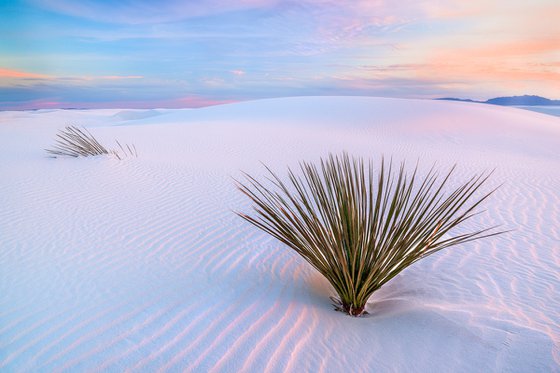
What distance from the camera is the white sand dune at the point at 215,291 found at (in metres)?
2.42

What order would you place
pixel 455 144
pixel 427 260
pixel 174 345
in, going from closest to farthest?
pixel 174 345 < pixel 427 260 < pixel 455 144

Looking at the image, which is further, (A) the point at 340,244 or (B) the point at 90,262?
(B) the point at 90,262

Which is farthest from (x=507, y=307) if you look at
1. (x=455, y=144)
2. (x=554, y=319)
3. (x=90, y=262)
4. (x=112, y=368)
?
(x=455, y=144)

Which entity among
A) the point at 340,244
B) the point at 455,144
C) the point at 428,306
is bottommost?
the point at 455,144

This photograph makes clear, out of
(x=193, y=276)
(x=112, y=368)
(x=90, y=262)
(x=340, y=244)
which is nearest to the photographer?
(x=112, y=368)

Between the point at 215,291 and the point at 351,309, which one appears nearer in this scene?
the point at 351,309

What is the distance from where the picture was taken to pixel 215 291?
3250mm

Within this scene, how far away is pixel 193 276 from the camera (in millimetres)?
3533

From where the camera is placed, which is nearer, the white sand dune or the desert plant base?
the white sand dune

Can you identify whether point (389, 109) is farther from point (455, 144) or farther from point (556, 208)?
point (556, 208)

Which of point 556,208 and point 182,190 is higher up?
point 182,190

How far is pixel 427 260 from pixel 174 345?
9.48 feet

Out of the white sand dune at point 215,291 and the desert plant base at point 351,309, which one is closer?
the white sand dune at point 215,291

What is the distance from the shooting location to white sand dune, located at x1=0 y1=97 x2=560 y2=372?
2.42 m
